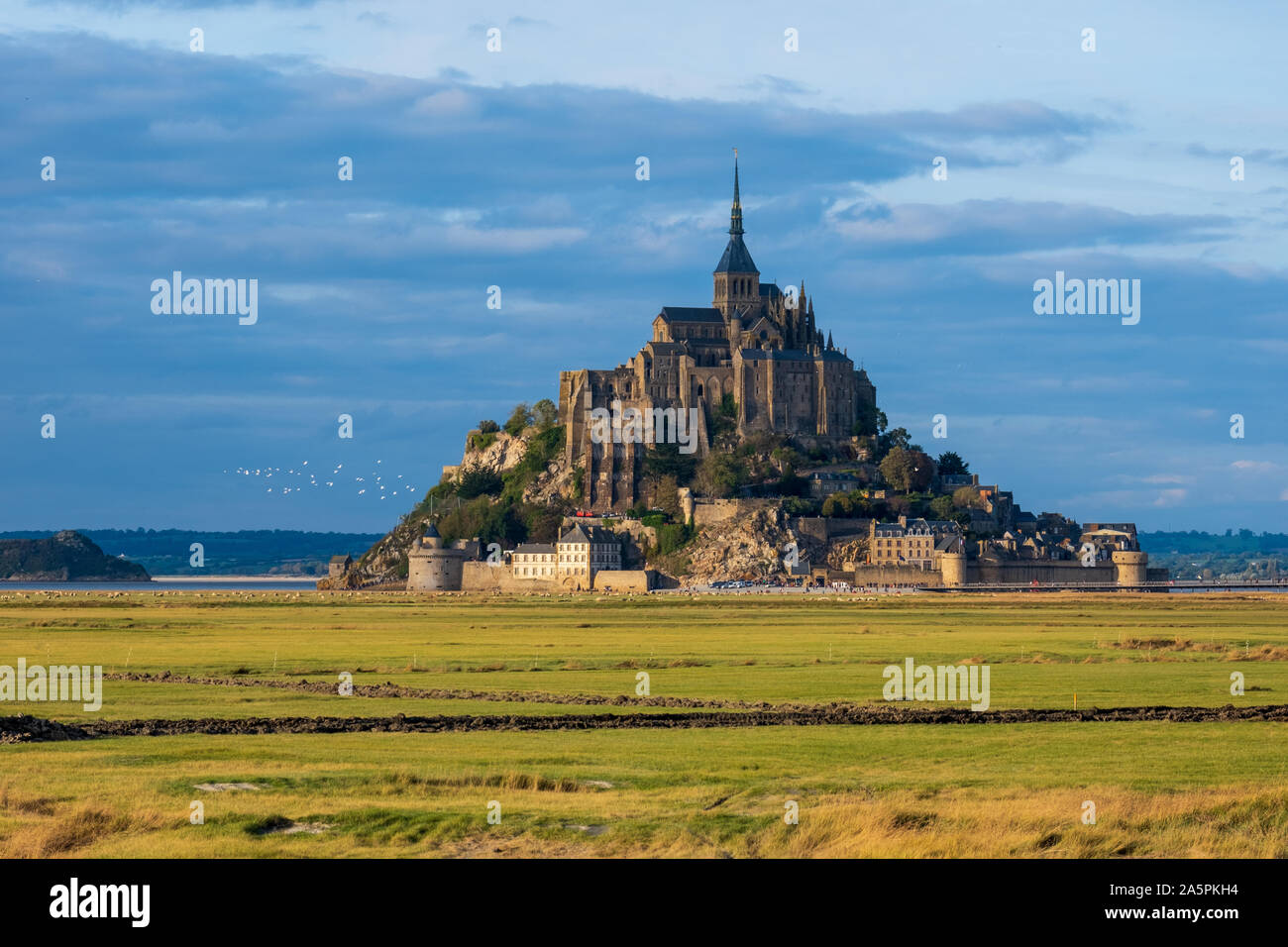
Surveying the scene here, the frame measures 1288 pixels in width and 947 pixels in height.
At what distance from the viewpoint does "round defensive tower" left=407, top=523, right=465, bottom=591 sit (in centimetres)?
16612

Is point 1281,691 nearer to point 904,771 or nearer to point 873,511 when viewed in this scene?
point 904,771

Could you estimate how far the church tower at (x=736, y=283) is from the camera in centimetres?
18900

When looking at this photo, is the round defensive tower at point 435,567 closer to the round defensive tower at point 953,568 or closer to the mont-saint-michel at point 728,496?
the mont-saint-michel at point 728,496

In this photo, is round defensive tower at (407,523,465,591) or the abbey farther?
the abbey

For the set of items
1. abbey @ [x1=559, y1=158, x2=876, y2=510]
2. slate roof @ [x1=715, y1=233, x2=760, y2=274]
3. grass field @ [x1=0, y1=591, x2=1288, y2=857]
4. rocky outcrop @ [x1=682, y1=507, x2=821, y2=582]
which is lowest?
grass field @ [x1=0, y1=591, x2=1288, y2=857]

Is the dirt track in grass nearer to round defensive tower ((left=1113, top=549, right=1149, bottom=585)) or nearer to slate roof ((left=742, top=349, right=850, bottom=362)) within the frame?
round defensive tower ((left=1113, top=549, right=1149, bottom=585))

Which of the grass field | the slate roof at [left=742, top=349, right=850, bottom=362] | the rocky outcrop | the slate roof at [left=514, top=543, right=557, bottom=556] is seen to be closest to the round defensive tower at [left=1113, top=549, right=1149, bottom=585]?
the rocky outcrop

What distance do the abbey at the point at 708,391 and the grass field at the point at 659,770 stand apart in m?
113

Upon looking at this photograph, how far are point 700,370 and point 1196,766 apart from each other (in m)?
146

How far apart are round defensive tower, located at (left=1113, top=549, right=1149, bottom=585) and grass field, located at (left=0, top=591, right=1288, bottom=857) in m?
106
